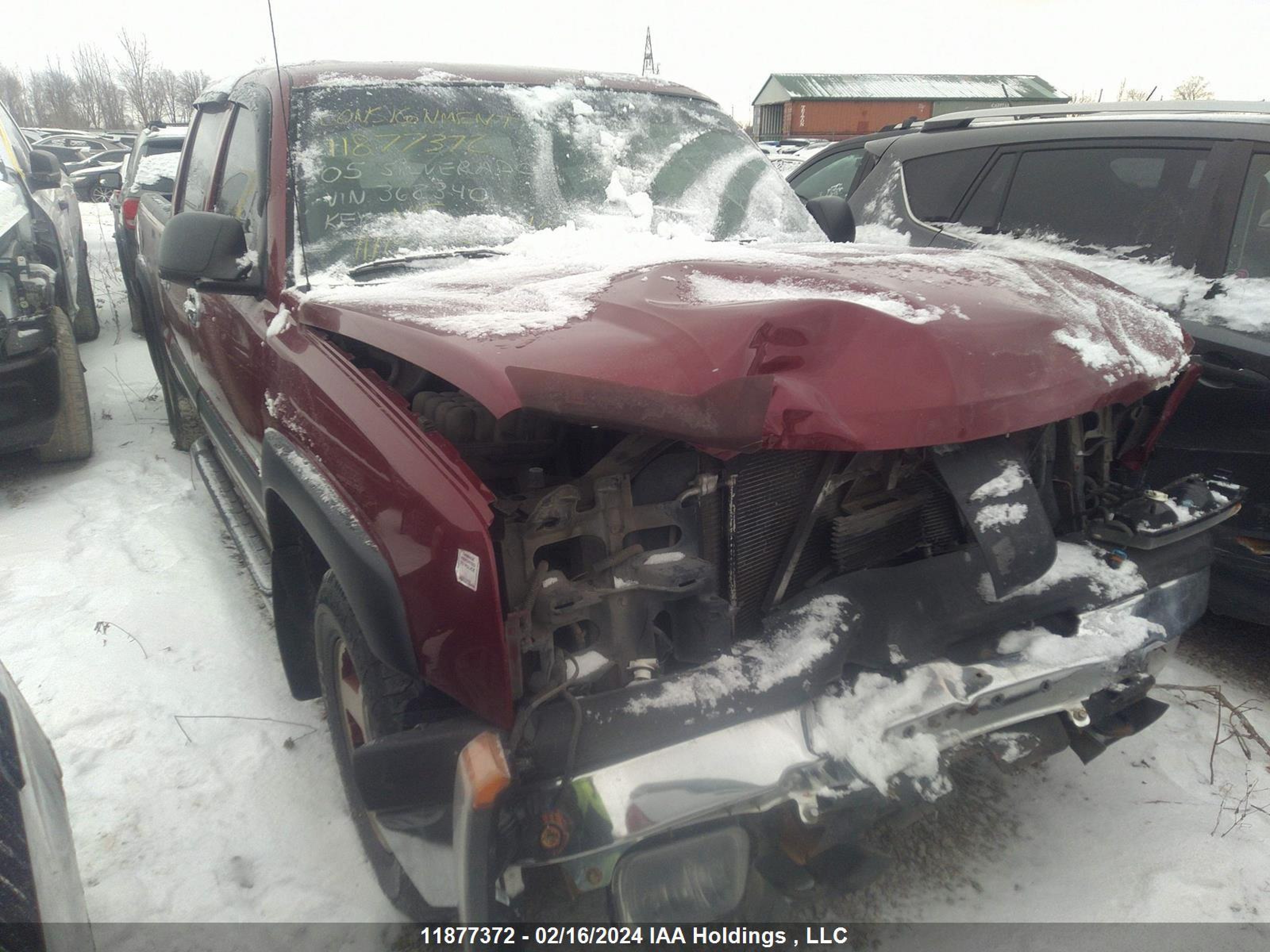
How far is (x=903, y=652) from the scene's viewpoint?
171 centimetres

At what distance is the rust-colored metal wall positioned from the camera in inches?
1410

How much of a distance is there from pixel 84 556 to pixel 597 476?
2987mm

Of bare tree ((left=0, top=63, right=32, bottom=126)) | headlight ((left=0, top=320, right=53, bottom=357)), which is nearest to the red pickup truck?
headlight ((left=0, top=320, right=53, bottom=357))

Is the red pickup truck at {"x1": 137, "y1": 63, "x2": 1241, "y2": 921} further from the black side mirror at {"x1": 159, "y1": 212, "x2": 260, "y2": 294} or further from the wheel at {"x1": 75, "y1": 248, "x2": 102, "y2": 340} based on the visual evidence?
the wheel at {"x1": 75, "y1": 248, "x2": 102, "y2": 340}

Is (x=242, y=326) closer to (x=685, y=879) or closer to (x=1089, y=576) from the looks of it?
(x=685, y=879)

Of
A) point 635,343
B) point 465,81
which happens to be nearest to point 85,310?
point 465,81

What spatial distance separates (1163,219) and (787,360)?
268 centimetres

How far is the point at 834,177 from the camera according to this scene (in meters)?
5.27

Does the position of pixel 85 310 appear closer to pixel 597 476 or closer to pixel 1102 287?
pixel 597 476

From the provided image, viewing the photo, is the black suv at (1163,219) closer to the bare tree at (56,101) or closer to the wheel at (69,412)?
the wheel at (69,412)

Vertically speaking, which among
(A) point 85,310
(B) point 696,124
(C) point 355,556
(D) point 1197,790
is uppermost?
(B) point 696,124

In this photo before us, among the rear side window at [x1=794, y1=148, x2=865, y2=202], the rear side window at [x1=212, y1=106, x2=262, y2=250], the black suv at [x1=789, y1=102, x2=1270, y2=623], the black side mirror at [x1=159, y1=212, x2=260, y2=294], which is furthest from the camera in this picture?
the rear side window at [x1=794, y1=148, x2=865, y2=202]

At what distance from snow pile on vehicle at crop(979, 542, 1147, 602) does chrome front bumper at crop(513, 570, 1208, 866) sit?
0.17 m

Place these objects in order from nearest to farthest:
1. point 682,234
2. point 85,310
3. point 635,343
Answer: point 635,343 < point 682,234 < point 85,310
